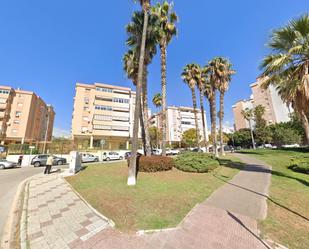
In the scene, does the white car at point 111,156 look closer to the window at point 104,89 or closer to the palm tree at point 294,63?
the window at point 104,89

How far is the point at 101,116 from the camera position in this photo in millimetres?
50188

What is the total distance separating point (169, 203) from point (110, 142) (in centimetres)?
4911

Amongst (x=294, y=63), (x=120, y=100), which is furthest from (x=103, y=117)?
(x=294, y=63)

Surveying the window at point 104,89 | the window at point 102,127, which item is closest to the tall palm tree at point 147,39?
the window at point 102,127

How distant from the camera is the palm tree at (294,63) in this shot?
7004 mm

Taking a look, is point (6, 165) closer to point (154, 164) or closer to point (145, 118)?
point (145, 118)

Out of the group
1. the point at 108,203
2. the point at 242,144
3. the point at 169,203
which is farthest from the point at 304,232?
the point at 242,144

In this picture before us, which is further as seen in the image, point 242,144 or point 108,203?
point 242,144

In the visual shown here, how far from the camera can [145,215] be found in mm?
4891

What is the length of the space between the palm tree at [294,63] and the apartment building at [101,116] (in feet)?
153

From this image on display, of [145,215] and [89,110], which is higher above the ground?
[89,110]

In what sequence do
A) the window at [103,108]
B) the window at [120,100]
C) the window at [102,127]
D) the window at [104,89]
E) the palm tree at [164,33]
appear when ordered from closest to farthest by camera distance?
the palm tree at [164,33], the window at [102,127], the window at [103,108], the window at [104,89], the window at [120,100]

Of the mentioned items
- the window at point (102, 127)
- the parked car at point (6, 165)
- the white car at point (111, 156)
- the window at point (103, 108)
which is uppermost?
the window at point (103, 108)

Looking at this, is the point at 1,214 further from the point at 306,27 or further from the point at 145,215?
the point at 306,27
